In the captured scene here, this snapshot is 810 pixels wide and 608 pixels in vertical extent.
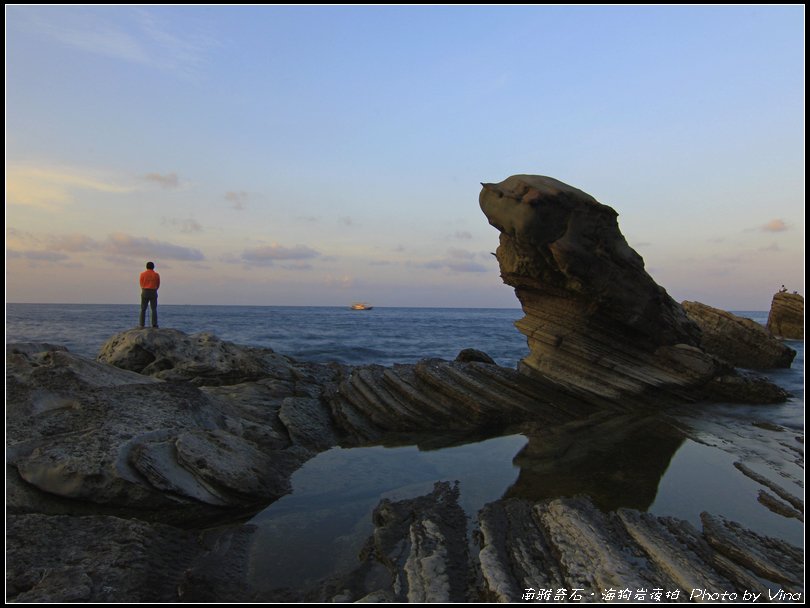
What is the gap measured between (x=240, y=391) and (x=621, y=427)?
7.93 m

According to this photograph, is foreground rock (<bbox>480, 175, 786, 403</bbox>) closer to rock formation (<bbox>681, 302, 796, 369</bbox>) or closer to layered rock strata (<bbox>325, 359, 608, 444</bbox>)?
layered rock strata (<bbox>325, 359, 608, 444</bbox>)

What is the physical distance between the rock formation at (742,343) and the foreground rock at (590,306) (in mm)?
10546

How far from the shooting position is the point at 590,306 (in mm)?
11492

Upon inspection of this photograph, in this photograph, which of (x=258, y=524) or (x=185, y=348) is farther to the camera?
(x=185, y=348)

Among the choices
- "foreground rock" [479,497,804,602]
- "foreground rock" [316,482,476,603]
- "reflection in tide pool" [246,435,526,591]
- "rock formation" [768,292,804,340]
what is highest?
"rock formation" [768,292,804,340]

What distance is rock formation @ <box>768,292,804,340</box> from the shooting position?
35781mm

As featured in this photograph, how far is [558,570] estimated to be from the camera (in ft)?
14.4

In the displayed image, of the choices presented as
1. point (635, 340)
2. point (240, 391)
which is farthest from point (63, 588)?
point (635, 340)

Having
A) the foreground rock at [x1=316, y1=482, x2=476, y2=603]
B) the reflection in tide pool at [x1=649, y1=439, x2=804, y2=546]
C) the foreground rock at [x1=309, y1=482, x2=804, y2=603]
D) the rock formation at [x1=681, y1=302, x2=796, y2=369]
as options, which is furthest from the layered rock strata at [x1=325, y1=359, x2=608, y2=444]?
the rock formation at [x1=681, y1=302, x2=796, y2=369]

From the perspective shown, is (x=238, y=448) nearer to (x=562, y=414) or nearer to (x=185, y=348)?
(x=185, y=348)

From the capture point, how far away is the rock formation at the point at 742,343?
21.5m

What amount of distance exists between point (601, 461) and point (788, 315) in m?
38.6

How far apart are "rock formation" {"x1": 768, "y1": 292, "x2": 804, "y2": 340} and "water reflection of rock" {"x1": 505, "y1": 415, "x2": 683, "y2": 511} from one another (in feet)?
112

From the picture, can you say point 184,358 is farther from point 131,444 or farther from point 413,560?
point 413,560
